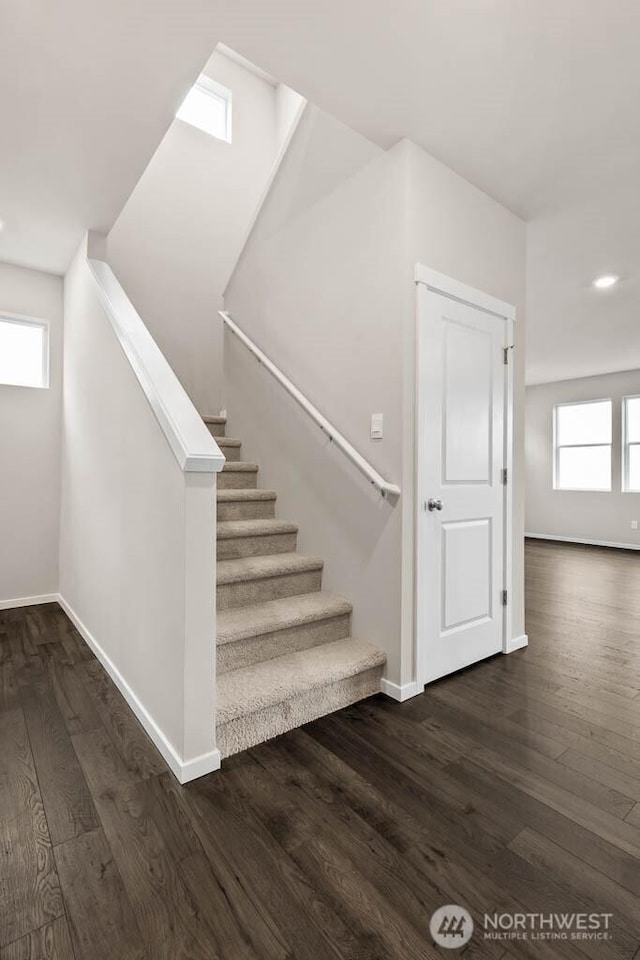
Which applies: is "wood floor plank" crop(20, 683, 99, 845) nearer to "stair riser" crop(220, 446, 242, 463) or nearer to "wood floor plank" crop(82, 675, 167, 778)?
"wood floor plank" crop(82, 675, 167, 778)

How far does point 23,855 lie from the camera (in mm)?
1353

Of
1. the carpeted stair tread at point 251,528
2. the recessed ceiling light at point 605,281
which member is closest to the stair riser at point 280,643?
the carpeted stair tread at point 251,528

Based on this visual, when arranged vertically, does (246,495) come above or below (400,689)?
above

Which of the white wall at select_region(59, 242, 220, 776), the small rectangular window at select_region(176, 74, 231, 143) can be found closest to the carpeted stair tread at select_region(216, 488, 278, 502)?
the white wall at select_region(59, 242, 220, 776)

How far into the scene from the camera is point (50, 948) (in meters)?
1.10

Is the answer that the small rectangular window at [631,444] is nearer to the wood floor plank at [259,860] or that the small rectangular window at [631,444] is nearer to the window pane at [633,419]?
the window pane at [633,419]

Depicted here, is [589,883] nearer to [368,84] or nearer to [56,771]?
[56,771]

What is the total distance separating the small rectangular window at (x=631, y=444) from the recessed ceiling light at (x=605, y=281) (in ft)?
12.2

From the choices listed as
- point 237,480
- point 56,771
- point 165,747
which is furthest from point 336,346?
point 56,771

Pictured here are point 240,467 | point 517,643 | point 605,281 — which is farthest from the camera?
point 605,281

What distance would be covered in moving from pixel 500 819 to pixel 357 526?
134 cm

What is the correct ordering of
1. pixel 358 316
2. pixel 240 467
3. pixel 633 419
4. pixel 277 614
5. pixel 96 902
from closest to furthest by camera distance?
pixel 96 902 → pixel 277 614 → pixel 358 316 → pixel 240 467 → pixel 633 419

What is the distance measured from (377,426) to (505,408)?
925 millimetres

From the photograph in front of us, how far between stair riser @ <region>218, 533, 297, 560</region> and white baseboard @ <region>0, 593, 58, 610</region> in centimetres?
202
